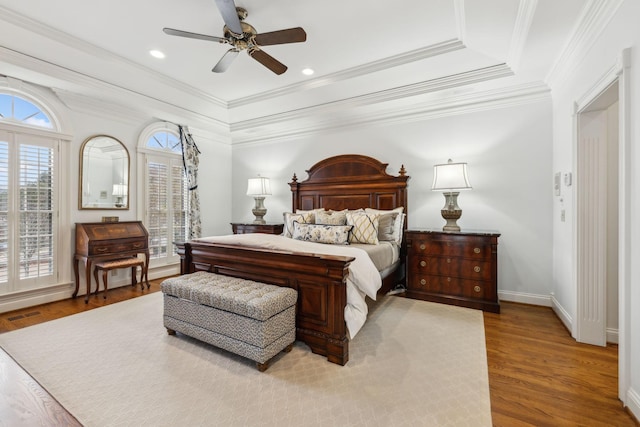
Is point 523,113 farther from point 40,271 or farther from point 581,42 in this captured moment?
point 40,271

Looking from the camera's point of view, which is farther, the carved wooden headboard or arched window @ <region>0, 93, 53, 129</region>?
the carved wooden headboard

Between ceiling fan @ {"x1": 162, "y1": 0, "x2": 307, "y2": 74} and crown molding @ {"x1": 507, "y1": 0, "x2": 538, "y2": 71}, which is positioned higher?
crown molding @ {"x1": 507, "y1": 0, "x2": 538, "y2": 71}

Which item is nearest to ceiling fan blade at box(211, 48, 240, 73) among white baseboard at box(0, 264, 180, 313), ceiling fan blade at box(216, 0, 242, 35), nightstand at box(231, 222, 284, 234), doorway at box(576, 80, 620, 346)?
ceiling fan blade at box(216, 0, 242, 35)

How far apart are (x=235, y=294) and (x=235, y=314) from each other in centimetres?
15

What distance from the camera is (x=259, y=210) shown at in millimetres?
5477

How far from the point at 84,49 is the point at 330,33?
2642 mm

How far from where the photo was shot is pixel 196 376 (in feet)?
6.76

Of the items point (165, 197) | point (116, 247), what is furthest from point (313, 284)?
point (165, 197)

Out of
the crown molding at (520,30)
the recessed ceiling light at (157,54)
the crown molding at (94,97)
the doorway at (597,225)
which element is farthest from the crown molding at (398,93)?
the recessed ceiling light at (157,54)

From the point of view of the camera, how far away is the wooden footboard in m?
2.25

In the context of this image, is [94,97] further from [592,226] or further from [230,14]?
[592,226]

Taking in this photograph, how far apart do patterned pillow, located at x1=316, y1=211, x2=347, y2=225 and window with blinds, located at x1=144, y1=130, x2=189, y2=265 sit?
2671mm

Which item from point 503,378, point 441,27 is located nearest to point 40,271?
point 503,378

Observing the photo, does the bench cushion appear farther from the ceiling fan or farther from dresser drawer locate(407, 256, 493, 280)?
the ceiling fan
